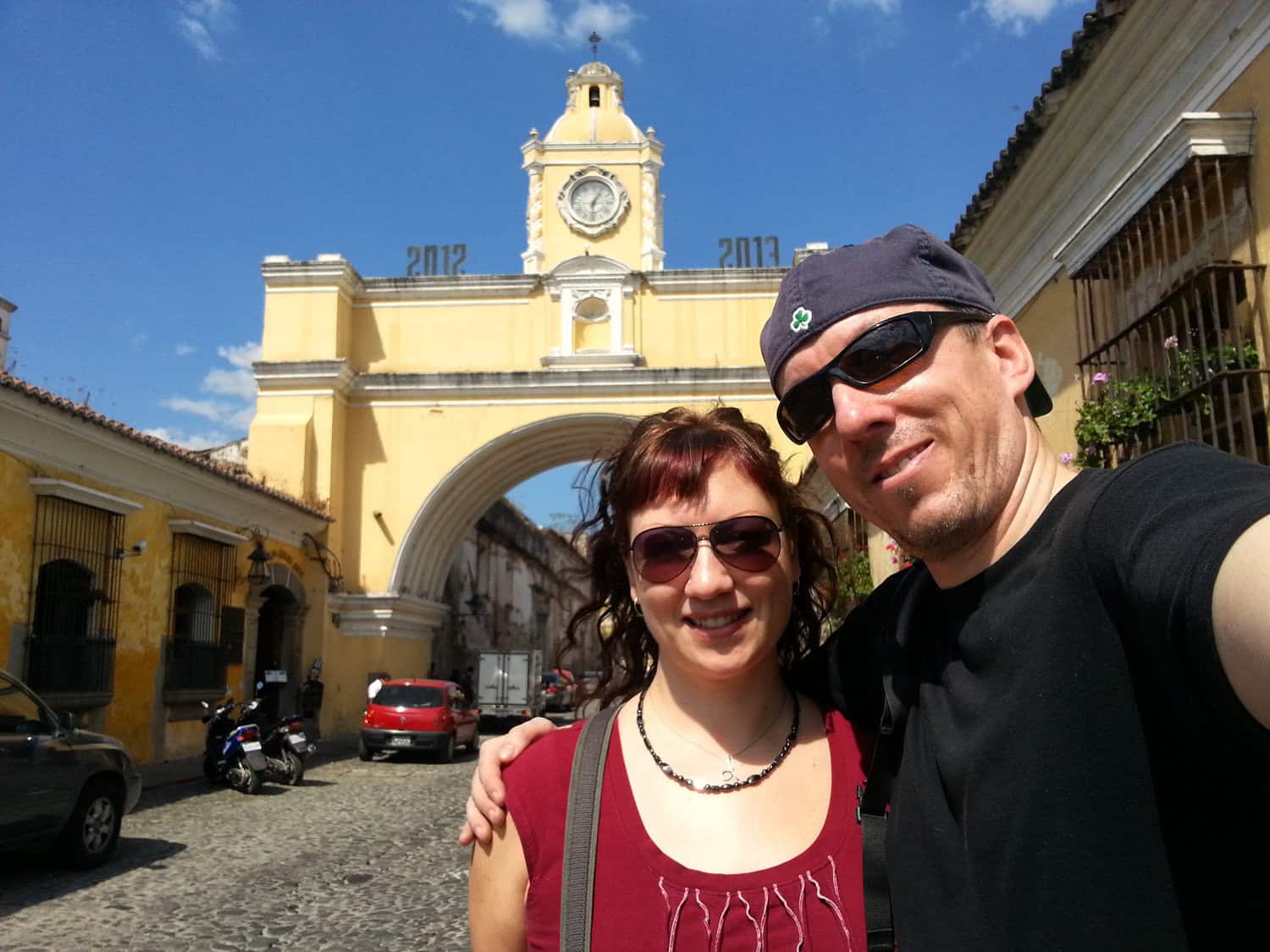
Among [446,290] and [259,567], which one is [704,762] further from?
[446,290]

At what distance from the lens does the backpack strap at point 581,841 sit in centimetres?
148

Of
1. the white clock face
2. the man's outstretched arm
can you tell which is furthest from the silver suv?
the white clock face

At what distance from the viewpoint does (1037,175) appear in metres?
7.16

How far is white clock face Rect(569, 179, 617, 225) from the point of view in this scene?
22203 millimetres

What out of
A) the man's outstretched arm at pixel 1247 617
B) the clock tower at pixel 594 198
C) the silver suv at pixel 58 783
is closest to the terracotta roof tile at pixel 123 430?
the silver suv at pixel 58 783

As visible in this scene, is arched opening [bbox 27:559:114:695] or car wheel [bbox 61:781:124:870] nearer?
car wheel [bbox 61:781:124:870]

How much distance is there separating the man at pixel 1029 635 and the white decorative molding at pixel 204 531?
15049 millimetres

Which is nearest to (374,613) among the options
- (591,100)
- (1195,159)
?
(591,100)

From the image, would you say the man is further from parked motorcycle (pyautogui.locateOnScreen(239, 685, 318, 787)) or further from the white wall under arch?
the white wall under arch

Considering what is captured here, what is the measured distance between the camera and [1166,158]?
5277mm

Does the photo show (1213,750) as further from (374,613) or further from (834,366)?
(374,613)

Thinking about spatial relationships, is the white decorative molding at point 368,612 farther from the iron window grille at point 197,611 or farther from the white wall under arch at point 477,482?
the iron window grille at point 197,611

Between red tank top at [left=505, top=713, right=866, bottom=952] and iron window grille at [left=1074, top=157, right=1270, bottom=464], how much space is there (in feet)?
13.8

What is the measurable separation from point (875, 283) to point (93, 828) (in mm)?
8178
